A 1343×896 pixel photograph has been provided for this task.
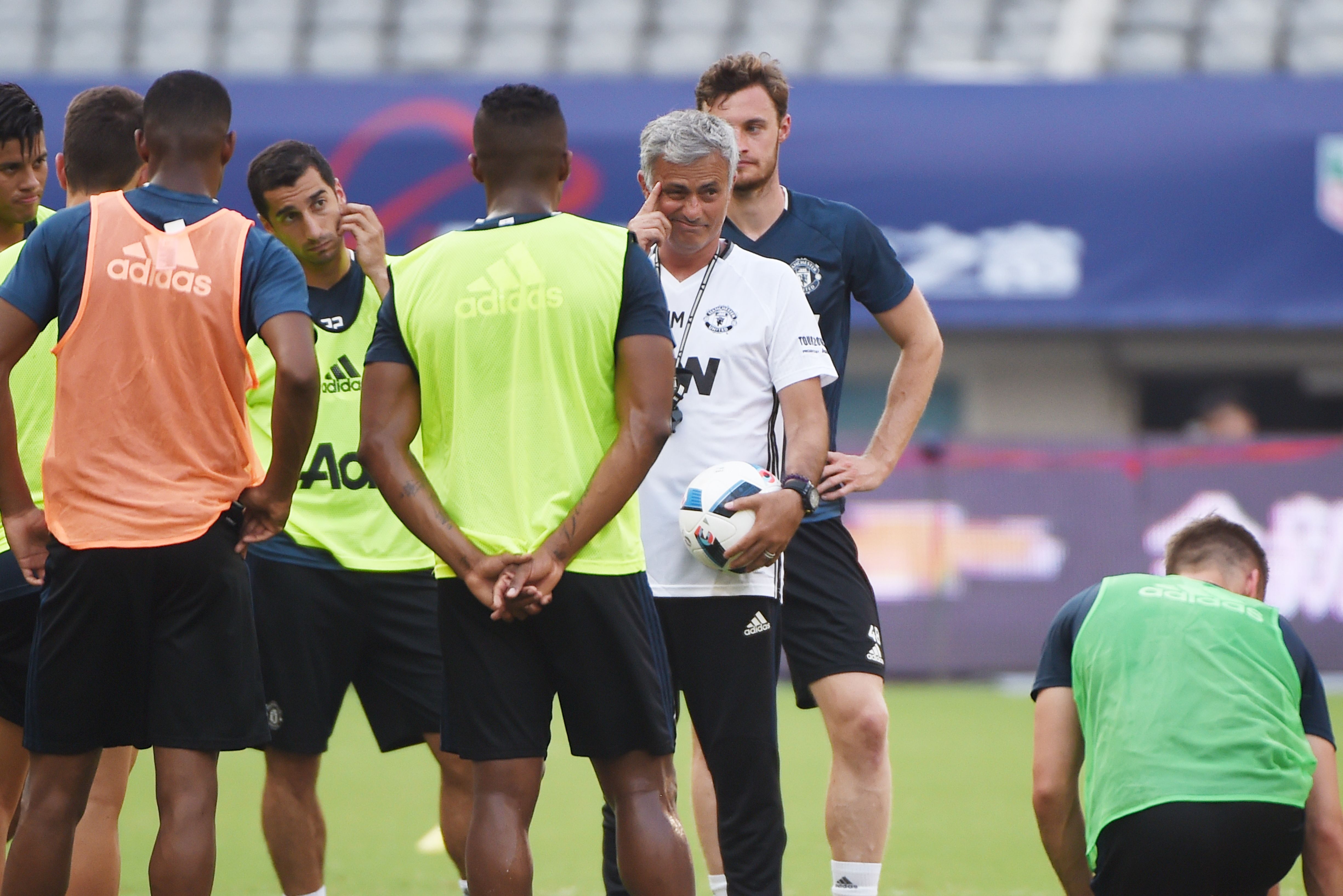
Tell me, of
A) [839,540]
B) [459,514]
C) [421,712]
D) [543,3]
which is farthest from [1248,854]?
[543,3]

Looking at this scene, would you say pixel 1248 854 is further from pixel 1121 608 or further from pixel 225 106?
pixel 225 106

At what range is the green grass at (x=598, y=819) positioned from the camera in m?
6.15

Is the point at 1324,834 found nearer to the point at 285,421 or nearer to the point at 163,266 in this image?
the point at 285,421

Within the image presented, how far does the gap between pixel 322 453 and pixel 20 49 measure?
663 inches

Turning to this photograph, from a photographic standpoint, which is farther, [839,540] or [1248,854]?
[839,540]

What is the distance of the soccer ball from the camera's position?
4191 mm

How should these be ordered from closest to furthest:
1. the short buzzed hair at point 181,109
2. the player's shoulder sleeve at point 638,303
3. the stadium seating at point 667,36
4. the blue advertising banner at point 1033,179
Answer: the player's shoulder sleeve at point 638,303, the short buzzed hair at point 181,109, the blue advertising banner at point 1033,179, the stadium seating at point 667,36

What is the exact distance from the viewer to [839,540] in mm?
4887

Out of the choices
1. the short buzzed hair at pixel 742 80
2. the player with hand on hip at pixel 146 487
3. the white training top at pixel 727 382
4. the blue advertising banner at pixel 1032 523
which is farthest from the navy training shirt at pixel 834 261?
the blue advertising banner at pixel 1032 523

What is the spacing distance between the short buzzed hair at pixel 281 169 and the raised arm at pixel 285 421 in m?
1.18

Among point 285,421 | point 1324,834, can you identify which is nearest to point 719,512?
point 285,421

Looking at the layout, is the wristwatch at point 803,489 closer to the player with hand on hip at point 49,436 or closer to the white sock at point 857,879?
the white sock at point 857,879

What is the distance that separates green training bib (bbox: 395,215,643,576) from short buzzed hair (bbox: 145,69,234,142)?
2.21 feet

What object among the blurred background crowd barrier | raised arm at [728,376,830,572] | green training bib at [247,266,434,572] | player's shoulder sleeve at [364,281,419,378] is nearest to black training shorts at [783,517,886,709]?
raised arm at [728,376,830,572]
